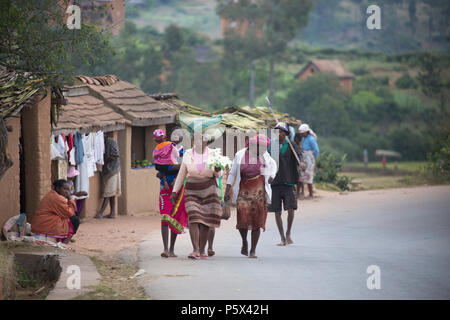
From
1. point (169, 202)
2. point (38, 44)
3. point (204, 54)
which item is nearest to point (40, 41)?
point (38, 44)

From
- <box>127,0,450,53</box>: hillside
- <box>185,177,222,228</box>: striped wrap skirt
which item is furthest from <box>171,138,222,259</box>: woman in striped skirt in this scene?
<box>127,0,450,53</box>: hillside

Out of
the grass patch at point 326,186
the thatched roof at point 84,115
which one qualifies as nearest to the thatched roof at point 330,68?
the grass patch at point 326,186

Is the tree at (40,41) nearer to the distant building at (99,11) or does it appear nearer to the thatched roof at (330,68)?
the distant building at (99,11)

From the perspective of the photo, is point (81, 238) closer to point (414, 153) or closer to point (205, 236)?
point (205, 236)

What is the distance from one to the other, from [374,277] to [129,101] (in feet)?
32.4

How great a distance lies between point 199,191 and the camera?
10766 mm

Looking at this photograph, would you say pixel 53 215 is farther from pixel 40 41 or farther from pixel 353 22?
pixel 353 22

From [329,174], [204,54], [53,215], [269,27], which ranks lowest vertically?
[329,174]

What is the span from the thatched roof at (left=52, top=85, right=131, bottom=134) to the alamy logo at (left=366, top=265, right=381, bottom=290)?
6659mm

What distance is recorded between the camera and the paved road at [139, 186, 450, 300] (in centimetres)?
857

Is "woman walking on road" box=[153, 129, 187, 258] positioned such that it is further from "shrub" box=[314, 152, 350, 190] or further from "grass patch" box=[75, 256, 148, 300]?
"shrub" box=[314, 152, 350, 190]

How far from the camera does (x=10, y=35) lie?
1134 cm

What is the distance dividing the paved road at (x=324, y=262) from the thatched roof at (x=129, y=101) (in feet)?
10.2
